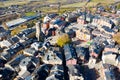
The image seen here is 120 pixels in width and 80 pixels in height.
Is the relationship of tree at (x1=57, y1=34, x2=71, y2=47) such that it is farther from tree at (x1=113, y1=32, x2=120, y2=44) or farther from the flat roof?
the flat roof

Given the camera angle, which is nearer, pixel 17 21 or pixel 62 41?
pixel 62 41

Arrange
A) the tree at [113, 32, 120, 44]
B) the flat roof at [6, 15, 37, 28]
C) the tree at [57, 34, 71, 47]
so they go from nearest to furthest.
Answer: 1. the tree at [57, 34, 71, 47]
2. the tree at [113, 32, 120, 44]
3. the flat roof at [6, 15, 37, 28]

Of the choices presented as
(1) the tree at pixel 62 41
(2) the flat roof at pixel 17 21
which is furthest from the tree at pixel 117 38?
(2) the flat roof at pixel 17 21

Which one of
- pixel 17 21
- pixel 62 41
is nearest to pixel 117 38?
pixel 62 41

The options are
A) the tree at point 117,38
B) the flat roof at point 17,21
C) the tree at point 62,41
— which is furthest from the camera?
the flat roof at point 17,21

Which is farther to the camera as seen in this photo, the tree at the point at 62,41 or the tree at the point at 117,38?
the tree at the point at 117,38

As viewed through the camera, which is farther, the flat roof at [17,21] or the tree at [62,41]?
the flat roof at [17,21]

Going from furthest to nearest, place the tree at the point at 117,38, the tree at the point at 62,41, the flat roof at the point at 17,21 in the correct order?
the flat roof at the point at 17,21 → the tree at the point at 117,38 → the tree at the point at 62,41

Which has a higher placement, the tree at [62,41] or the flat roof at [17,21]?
the tree at [62,41]

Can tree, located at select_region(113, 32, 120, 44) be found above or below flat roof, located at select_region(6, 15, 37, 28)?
above

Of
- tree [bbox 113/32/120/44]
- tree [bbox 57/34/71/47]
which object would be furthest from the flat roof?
tree [bbox 113/32/120/44]

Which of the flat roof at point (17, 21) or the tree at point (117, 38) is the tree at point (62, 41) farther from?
the flat roof at point (17, 21)

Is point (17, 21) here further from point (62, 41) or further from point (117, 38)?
point (117, 38)

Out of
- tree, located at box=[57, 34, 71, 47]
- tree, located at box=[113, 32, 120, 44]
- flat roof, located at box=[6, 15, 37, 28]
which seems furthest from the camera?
flat roof, located at box=[6, 15, 37, 28]
